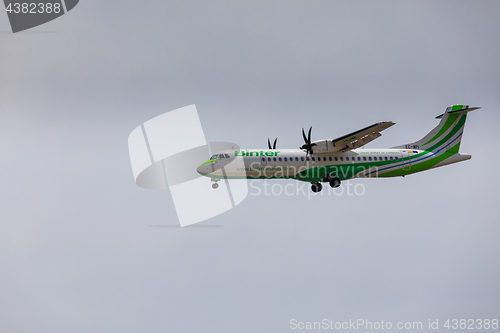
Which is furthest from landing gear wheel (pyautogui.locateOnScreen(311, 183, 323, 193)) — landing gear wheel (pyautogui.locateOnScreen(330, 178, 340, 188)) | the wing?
the wing

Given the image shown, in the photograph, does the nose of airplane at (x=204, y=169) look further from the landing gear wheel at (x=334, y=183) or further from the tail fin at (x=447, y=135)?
the tail fin at (x=447, y=135)

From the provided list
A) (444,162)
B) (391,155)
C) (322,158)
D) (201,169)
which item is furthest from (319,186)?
(444,162)

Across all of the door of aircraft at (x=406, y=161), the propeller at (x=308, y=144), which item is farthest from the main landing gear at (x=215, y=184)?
the door of aircraft at (x=406, y=161)

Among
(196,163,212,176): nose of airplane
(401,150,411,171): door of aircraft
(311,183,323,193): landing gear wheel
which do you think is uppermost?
(196,163,212,176): nose of airplane

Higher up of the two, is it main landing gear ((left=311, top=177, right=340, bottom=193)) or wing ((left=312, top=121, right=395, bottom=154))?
wing ((left=312, top=121, right=395, bottom=154))

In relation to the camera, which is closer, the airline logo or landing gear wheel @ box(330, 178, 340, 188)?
the airline logo

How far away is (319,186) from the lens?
41094 mm

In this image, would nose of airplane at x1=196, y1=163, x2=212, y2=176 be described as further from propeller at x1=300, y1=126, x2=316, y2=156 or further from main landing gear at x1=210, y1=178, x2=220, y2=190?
propeller at x1=300, y1=126, x2=316, y2=156

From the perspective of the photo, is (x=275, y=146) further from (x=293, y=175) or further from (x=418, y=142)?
(x=418, y=142)

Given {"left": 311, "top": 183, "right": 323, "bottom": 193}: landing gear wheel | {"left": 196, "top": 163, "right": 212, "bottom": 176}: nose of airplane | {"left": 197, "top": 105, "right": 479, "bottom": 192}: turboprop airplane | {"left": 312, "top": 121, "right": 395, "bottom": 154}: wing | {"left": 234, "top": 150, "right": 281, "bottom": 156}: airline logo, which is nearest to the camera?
{"left": 312, "top": 121, "right": 395, "bottom": 154}: wing

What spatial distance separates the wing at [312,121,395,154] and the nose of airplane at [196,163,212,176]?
9.91 metres

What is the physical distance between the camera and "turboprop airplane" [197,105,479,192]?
128 feet

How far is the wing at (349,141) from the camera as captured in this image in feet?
123

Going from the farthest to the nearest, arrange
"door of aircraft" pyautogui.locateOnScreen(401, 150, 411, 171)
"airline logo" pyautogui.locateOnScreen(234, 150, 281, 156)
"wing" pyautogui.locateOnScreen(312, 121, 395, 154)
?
"door of aircraft" pyautogui.locateOnScreen(401, 150, 411, 171)
"airline logo" pyautogui.locateOnScreen(234, 150, 281, 156)
"wing" pyautogui.locateOnScreen(312, 121, 395, 154)
